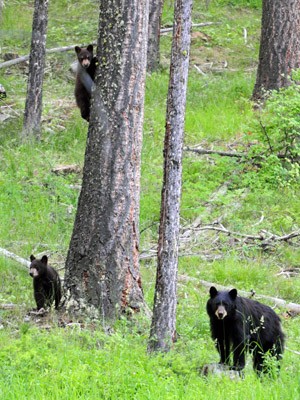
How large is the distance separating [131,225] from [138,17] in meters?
2.24

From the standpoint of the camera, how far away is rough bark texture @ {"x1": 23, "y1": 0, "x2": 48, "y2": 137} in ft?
50.4

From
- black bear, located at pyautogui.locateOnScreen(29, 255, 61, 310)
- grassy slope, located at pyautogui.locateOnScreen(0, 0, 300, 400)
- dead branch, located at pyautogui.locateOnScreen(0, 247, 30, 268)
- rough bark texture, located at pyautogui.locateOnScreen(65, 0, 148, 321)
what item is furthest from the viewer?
dead branch, located at pyautogui.locateOnScreen(0, 247, 30, 268)

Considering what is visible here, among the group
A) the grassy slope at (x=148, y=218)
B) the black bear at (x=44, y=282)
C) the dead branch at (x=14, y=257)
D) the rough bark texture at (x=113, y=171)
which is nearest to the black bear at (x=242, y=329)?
the grassy slope at (x=148, y=218)

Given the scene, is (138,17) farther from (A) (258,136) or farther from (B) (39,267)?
(A) (258,136)

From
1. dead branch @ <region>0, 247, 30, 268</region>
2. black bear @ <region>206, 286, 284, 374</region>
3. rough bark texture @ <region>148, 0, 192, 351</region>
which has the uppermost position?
rough bark texture @ <region>148, 0, 192, 351</region>

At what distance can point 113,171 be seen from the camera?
873 cm

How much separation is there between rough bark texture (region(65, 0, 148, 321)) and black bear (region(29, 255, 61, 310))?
81 centimetres

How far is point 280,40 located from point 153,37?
13.1 feet

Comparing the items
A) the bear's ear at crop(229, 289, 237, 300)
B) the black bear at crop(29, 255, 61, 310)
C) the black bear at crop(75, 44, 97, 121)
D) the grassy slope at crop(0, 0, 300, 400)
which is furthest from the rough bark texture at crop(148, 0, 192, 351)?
the black bear at crop(75, 44, 97, 121)

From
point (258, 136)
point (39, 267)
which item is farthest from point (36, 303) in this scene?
point (258, 136)

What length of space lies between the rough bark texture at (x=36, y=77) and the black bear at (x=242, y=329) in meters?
8.22

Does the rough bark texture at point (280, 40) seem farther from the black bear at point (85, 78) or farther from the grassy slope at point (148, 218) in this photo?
the black bear at point (85, 78)

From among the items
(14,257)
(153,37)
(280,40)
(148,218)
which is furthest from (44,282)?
(153,37)

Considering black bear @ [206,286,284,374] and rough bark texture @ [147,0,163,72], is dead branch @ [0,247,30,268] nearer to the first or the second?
black bear @ [206,286,284,374]
